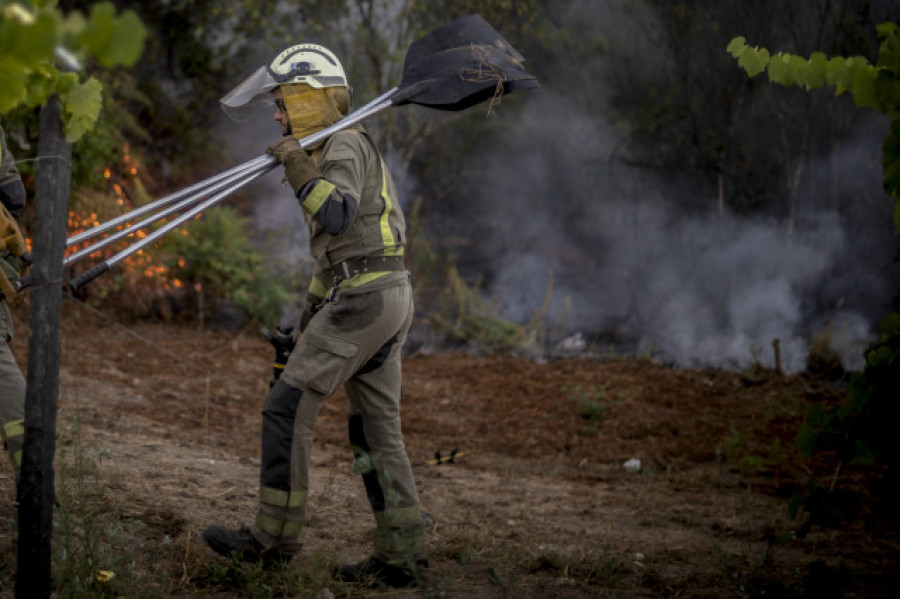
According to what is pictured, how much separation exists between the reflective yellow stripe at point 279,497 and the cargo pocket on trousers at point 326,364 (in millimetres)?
410

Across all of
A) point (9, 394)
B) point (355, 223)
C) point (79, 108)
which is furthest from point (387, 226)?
point (9, 394)

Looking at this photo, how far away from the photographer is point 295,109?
371 cm

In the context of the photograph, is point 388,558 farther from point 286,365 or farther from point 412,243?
point 412,243

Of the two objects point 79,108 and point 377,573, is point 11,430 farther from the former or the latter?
point 79,108

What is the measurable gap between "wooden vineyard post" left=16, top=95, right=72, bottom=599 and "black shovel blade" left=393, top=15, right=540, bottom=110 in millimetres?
1795

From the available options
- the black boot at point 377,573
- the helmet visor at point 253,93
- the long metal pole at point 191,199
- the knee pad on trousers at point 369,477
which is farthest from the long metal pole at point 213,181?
the black boot at point 377,573

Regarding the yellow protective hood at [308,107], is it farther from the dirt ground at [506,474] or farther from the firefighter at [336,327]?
the dirt ground at [506,474]

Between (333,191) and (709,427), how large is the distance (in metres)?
5.06

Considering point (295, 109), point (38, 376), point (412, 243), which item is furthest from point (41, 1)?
point (412, 243)

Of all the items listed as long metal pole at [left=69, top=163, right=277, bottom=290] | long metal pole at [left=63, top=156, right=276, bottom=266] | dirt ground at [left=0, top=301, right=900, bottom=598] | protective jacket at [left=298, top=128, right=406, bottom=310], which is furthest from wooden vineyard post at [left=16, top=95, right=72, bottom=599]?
protective jacket at [left=298, top=128, right=406, bottom=310]

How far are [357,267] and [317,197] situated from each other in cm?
39

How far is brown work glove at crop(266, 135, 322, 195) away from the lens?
338 centimetres

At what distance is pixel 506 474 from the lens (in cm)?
625

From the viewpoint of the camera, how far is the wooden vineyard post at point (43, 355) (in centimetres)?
239
